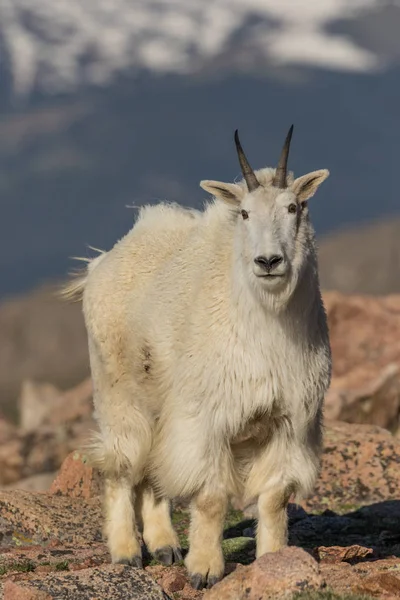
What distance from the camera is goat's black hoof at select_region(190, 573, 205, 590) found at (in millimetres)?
9055

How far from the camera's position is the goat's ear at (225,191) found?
946cm

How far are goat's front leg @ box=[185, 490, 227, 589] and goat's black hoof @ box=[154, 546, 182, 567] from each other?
42.7 inches

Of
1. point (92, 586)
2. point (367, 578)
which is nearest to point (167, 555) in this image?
point (92, 586)

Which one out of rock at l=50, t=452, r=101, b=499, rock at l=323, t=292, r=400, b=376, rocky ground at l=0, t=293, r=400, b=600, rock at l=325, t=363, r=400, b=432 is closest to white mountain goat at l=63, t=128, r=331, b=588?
rocky ground at l=0, t=293, r=400, b=600

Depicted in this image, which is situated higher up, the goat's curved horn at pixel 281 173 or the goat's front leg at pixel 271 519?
the goat's curved horn at pixel 281 173

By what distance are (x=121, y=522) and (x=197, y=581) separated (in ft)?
4.66

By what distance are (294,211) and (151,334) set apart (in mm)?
1826

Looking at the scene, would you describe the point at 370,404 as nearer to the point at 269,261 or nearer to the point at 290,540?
the point at 290,540

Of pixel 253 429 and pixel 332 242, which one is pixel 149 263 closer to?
pixel 253 429

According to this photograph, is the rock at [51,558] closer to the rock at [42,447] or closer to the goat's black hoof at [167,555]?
the goat's black hoof at [167,555]

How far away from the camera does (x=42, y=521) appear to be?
38.7 feet

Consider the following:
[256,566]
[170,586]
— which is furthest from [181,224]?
[256,566]

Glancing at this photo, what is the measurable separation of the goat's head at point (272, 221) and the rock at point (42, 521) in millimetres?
4073

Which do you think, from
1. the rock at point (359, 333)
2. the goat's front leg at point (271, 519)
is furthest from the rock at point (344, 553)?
the rock at point (359, 333)
